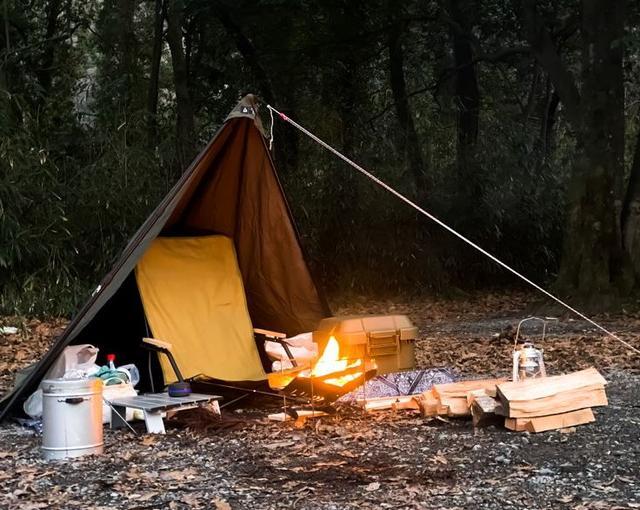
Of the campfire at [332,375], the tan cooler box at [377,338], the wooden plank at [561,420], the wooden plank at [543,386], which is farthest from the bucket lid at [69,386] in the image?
the wooden plank at [561,420]

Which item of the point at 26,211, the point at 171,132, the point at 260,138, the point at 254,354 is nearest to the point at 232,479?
the point at 254,354

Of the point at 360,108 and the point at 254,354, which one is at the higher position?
the point at 360,108

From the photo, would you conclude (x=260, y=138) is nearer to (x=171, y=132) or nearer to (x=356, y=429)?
(x=356, y=429)

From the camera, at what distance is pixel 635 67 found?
11.5 meters

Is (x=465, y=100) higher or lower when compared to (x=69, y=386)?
higher

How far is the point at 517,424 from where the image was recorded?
11.1 feet

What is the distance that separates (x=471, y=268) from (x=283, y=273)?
218 inches

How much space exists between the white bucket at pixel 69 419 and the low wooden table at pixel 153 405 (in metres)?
0.33

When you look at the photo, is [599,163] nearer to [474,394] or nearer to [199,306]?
[199,306]

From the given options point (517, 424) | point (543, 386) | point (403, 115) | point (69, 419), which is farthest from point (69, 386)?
point (403, 115)

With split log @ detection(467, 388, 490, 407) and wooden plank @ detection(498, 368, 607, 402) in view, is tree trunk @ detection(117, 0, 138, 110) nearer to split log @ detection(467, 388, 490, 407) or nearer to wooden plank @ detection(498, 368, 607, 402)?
split log @ detection(467, 388, 490, 407)

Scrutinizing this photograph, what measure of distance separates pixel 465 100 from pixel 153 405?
807 cm

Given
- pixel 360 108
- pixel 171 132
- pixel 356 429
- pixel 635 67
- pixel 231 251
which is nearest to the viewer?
pixel 356 429

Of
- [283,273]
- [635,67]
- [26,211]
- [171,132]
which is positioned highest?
[635,67]
